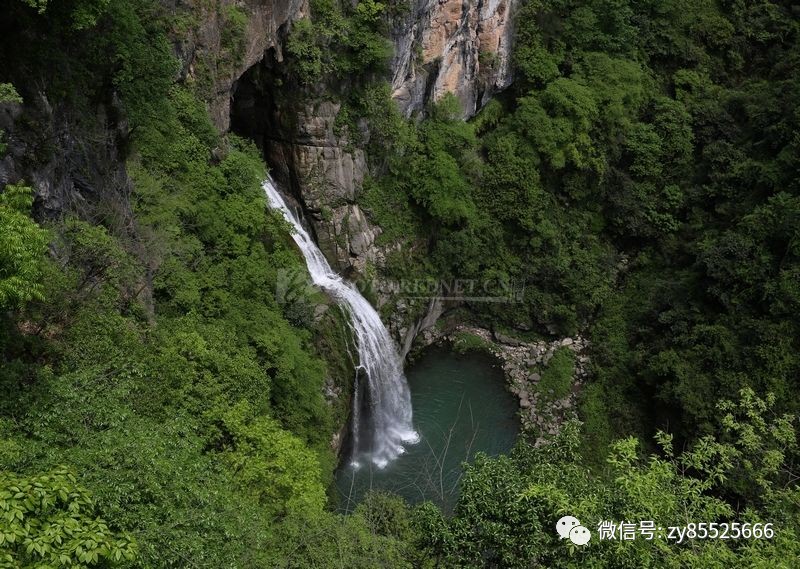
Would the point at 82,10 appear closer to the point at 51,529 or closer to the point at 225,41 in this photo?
the point at 225,41

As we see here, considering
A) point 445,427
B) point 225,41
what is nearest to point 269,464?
point 445,427

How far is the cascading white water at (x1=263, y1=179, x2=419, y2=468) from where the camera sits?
575 inches

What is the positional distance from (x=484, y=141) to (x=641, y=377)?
30.4ft

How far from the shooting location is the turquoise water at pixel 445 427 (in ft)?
45.1

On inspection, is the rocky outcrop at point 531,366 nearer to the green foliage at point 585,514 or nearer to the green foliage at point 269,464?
the green foliage at point 269,464

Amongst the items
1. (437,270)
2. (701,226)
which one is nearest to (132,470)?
(437,270)

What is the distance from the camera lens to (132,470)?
5.96 metres

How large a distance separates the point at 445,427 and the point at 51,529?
1320 centimetres

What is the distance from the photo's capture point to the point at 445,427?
53.8 feet

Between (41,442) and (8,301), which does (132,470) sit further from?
(8,301)

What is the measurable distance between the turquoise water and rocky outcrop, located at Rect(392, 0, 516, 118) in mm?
8363

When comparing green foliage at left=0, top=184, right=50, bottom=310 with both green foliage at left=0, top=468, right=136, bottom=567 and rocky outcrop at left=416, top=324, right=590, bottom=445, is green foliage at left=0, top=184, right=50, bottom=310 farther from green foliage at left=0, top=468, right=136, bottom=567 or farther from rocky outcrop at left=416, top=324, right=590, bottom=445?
rocky outcrop at left=416, top=324, right=590, bottom=445

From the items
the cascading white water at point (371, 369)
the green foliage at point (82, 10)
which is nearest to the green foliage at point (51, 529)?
the green foliage at point (82, 10)

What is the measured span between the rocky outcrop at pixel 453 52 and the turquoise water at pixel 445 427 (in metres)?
8.36
